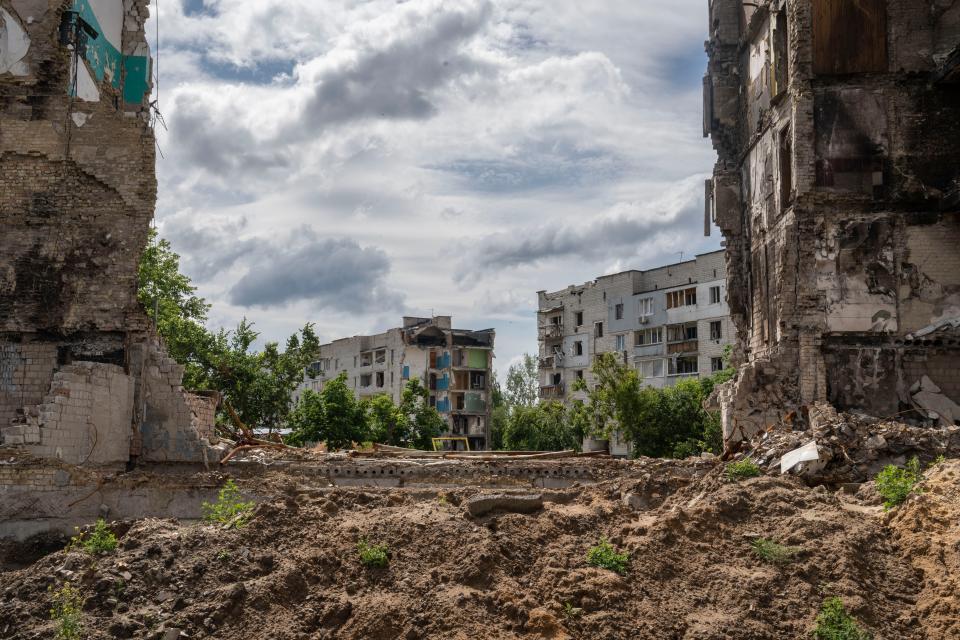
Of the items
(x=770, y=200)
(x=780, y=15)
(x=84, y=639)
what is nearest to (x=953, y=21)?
(x=780, y=15)

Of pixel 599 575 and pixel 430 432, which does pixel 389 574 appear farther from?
pixel 430 432

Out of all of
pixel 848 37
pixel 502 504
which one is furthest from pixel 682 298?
pixel 502 504

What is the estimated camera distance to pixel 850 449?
1304cm

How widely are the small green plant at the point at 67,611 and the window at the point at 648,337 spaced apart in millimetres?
42245

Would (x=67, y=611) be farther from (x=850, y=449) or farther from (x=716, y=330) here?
(x=716, y=330)

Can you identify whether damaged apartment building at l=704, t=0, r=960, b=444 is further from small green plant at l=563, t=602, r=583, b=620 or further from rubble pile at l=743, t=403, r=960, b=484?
small green plant at l=563, t=602, r=583, b=620

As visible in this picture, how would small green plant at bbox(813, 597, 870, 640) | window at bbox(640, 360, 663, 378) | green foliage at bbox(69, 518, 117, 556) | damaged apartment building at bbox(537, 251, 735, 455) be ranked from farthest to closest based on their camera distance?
window at bbox(640, 360, 663, 378), damaged apartment building at bbox(537, 251, 735, 455), green foliage at bbox(69, 518, 117, 556), small green plant at bbox(813, 597, 870, 640)

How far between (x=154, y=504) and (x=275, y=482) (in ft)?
5.65

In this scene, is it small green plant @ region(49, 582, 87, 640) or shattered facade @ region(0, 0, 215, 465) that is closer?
small green plant @ region(49, 582, 87, 640)

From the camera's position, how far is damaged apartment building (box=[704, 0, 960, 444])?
727 inches

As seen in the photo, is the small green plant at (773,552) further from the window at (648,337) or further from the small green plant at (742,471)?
the window at (648,337)

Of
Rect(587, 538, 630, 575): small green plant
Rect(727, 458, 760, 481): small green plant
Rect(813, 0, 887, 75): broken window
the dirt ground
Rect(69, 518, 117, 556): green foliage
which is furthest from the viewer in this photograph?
Rect(813, 0, 887, 75): broken window

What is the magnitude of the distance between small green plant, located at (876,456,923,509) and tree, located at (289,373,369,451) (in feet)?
84.7

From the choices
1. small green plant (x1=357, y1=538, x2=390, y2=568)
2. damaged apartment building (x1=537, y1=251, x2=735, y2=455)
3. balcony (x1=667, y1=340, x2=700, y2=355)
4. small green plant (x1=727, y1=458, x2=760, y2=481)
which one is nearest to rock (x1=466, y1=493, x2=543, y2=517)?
small green plant (x1=357, y1=538, x2=390, y2=568)
